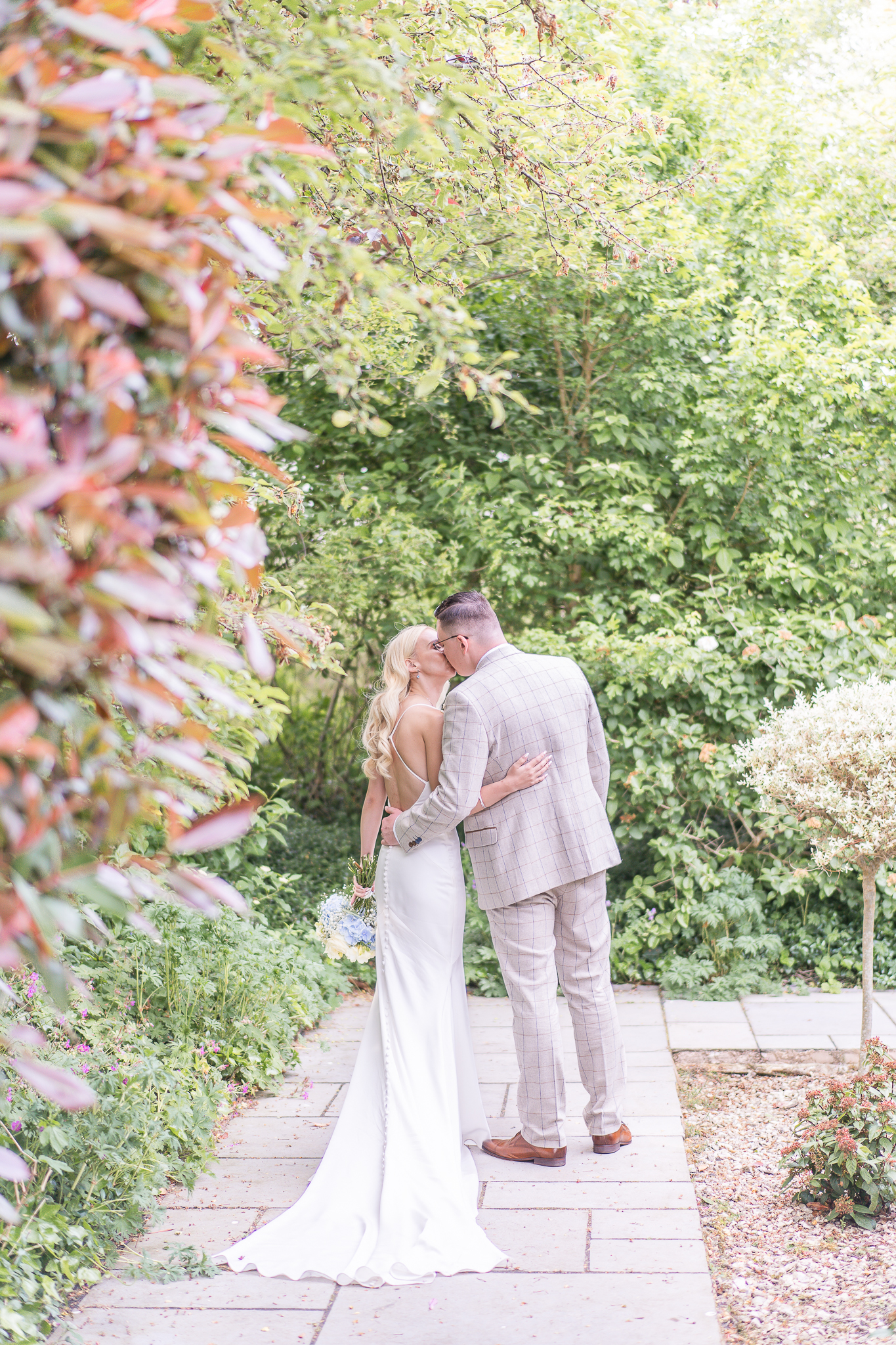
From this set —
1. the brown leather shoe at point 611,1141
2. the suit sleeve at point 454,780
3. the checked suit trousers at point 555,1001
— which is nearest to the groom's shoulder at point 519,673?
the suit sleeve at point 454,780

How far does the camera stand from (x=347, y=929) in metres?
3.97

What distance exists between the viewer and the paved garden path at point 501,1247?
9.02 ft

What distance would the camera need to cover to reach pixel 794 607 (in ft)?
21.4

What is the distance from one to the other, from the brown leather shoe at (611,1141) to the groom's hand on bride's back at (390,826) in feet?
4.04

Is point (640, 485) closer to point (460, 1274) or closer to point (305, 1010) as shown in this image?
point (305, 1010)

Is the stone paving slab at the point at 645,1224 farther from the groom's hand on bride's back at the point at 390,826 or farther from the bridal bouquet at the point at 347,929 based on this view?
the groom's hand on bride's back at the point at 390,826

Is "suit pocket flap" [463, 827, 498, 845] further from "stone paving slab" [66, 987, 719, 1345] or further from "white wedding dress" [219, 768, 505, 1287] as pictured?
"stone paving slab" [66, 987, 719, 1345]

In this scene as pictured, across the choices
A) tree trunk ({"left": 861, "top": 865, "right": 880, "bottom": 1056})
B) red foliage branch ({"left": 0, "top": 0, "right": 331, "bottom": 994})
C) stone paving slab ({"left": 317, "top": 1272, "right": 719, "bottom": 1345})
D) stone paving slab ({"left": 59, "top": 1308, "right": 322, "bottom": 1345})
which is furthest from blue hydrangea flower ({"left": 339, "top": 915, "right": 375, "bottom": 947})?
red foliage branch ({"left": 0, "top": 0, "right": 331, "bottom": 994})

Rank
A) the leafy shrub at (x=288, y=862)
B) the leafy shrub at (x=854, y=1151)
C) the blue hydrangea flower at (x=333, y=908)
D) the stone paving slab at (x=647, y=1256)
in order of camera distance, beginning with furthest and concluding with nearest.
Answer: the leafy shrub at (x=288, y=862) → the blue hydrangea flower at (x=333, y=908) → the leafy shrub at (x=854, y=1151) → the stone paving slab at (x=647, y=1256)

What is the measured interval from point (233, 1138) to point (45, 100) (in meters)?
3.74

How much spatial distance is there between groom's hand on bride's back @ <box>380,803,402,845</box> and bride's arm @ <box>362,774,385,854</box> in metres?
0.06

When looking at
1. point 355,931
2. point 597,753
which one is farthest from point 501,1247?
point 597,753

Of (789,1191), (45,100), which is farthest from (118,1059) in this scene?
(45,100)

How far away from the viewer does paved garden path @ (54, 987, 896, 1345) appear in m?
2.75
